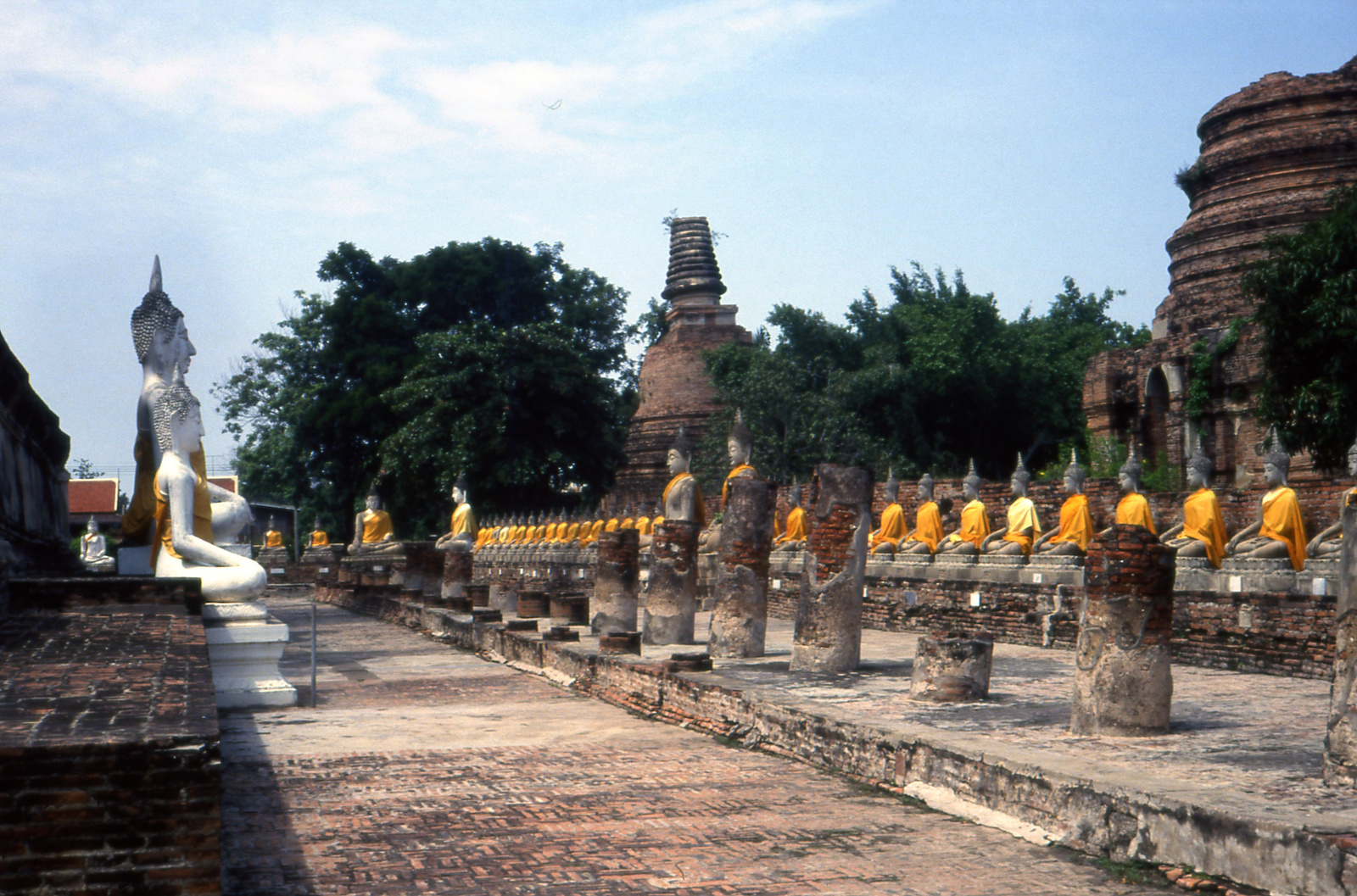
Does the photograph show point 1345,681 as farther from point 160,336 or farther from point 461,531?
point 461,531

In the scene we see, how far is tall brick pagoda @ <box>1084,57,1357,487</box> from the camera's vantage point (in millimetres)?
22750

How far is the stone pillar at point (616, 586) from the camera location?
44.4 ft

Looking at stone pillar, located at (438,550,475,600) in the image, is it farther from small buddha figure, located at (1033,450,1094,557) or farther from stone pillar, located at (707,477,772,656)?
stone pillar, located at (707,477,772,656)

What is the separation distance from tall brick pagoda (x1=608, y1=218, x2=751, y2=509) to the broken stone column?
28.6 meters

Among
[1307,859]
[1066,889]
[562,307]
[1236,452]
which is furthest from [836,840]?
[562,307]

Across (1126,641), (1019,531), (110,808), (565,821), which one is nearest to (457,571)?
(1019,531)

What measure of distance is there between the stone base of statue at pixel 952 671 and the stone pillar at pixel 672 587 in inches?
180

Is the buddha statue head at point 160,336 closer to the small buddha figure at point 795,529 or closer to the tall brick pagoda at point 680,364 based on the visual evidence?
the small buddha figure at point 795,529

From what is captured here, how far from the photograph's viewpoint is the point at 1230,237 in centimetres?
2456

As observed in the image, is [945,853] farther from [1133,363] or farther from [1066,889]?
[1133,363]

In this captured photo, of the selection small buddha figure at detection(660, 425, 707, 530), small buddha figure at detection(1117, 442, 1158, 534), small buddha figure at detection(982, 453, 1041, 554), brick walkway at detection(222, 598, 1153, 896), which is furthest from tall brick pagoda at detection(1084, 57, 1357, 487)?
brick walkway at detection(222, 598, 1153, 896)

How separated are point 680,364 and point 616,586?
83.5ft

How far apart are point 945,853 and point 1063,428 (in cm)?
2800

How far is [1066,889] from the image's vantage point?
4727 mm
